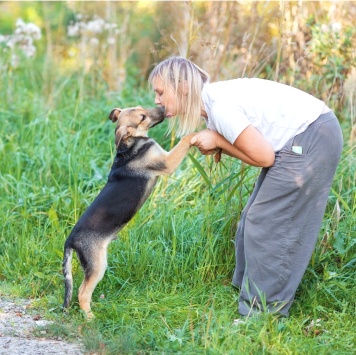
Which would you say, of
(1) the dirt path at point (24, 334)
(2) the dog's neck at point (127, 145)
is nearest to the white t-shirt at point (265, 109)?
(2) the dog's neck at point (127, 145)

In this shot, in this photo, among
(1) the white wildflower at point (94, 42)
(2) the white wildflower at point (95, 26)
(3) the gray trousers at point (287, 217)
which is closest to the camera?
(3) the gray trousers at point (287, 217)

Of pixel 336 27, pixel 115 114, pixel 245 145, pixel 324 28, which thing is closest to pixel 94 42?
pixel 324 28

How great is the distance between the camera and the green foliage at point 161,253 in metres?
4.10

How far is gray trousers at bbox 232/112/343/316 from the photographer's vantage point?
4.16 meters

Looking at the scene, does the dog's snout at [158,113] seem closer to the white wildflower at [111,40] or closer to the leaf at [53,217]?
the leaf at [53,217]

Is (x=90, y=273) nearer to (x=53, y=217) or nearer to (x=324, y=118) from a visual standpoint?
(x=53, y=217)

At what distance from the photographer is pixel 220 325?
4027 millimetres

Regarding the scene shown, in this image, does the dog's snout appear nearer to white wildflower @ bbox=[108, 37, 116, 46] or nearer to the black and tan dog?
the black and tan dog

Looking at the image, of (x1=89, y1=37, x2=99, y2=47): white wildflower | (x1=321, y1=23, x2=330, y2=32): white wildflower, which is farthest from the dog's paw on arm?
(x1=89, y1=37, x2=99, y2=47): white wildflower

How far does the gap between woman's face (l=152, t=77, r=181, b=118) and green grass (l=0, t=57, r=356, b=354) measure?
2.24 feet

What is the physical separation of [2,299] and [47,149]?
215cm

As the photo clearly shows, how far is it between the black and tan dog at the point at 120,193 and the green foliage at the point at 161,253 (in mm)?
302

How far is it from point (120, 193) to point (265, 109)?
3.76 feet

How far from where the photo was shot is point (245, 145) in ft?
13.3
